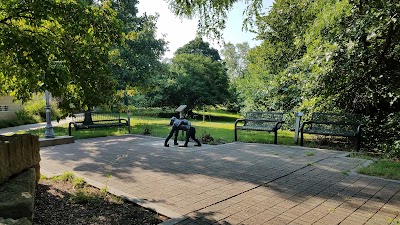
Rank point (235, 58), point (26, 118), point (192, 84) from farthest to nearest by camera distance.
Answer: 1. point (235, 58)
2. point (192, 84)
3. point (26, 118)

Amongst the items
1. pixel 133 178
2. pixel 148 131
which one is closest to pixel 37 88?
pixel 133 178

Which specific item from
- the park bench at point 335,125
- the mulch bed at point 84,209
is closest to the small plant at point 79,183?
the mulch bed at point 84,209

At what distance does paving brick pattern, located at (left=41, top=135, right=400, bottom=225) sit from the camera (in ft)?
11.9

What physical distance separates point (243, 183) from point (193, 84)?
23.7m

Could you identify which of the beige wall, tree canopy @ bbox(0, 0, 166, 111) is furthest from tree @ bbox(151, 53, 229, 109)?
tree canopy @ bbox(0, 0, 166, 111)

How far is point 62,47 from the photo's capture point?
15.0 feet

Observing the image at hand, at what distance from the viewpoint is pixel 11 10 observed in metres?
4.38

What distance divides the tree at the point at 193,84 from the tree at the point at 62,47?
2229 cm

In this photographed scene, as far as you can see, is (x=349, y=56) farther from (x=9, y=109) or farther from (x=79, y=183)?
(x=9, y=109)

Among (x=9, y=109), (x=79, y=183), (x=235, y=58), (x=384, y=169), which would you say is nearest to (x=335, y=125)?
(x=384, y=169)

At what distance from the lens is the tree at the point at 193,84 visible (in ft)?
91.7

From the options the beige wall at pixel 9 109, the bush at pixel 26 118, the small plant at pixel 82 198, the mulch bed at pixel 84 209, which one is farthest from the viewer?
the bush at pixel 26 118

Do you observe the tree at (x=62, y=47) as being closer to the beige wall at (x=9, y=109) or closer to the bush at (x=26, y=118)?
the bush at (x=26, y=118)

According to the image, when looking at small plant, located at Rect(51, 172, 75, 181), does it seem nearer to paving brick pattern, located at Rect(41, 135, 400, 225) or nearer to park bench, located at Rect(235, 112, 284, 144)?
paving brick pattern, located at Rect(41, 135, 400, 225)
